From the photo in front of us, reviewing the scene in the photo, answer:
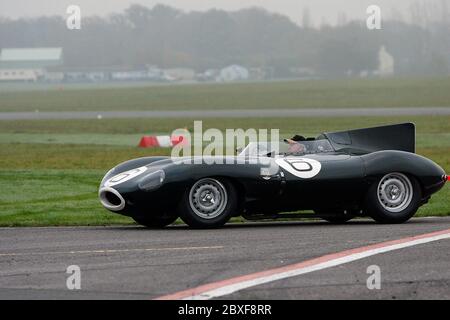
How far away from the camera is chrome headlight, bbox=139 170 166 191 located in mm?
11688

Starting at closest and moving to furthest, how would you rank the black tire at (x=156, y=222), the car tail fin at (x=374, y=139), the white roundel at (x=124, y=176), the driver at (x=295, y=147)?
1. the white roundel at (x=124, y=176)
2. the black tire at (x=156, y=222)
3. the driver at (x=295, y=147)
4. the car tail fin at (x=374, y=139)

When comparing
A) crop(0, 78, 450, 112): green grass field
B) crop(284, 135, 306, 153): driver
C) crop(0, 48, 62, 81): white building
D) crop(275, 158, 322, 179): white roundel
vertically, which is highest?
crop(0, 48, 62, 81): white building

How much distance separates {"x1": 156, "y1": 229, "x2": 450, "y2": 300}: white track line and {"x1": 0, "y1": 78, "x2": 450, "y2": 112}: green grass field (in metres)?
50.9

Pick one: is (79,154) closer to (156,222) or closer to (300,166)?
(156,222)

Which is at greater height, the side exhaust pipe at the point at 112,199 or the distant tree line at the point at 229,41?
the distant tree line at the point at 229,41

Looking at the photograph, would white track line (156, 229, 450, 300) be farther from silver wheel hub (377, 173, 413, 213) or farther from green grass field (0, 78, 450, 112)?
green grass field (0, 78, 450, 112)

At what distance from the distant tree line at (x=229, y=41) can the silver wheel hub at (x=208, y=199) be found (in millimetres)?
81233

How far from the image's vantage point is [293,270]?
321 inches

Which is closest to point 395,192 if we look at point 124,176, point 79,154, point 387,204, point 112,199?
point 387,204

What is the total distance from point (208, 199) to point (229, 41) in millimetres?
97848

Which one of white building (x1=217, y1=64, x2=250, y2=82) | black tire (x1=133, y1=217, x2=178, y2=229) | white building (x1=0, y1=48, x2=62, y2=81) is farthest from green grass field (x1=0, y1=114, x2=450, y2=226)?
white building (x1=0, y1=48, x2=62, y2=81)

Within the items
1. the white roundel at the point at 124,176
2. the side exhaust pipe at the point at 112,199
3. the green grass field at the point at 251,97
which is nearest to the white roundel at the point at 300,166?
the white roundel at the point at 124,176

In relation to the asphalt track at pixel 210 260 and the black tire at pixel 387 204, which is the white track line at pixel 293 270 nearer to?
the asphalt track at pixel 210 260

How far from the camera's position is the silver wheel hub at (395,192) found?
12.4m
